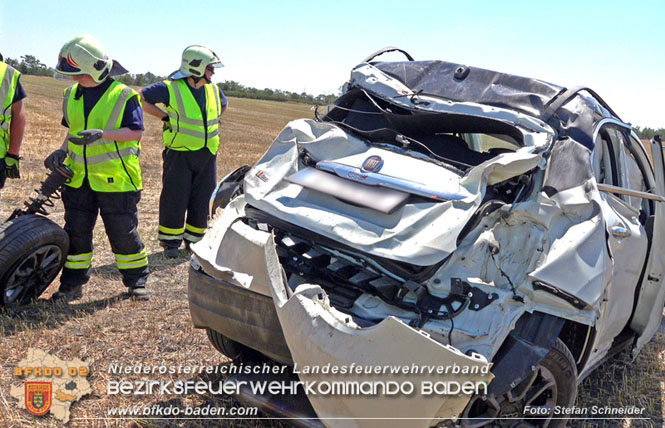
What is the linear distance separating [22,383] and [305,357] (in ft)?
6.32

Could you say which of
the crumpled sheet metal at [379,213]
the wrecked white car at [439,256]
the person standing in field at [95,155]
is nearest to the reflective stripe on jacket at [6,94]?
the person standing in field at [95,155]

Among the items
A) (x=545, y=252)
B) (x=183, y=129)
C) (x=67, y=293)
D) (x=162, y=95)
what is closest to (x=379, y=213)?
(x=545, y=252)

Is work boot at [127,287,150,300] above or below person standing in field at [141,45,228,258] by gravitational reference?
below

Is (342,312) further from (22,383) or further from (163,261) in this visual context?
(163,261)

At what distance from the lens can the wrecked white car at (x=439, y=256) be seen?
8.38 feet

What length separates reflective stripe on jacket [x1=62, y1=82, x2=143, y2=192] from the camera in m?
4.70

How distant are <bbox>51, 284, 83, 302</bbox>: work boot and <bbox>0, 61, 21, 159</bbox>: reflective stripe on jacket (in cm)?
119

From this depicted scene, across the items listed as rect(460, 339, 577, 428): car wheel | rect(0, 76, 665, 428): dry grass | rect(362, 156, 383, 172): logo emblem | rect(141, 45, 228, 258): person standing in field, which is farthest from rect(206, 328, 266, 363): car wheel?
rect(141, 45, 228, 258): person standing in field

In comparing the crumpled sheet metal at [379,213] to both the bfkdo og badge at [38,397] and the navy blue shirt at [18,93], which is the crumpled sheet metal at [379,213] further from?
the navy blue shirt at [18,93]

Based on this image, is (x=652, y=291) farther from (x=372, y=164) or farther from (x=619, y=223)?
(x=372, y=164)

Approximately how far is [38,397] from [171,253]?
9.80 feet

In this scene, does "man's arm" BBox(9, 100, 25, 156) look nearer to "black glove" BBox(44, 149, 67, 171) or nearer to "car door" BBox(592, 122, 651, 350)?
"black glove" BBox(44, 149, 67, 171)

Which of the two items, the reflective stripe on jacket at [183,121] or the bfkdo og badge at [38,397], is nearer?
the bfkdo og badge at [38,397]

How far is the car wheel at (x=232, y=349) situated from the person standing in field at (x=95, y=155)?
1.67 metres
